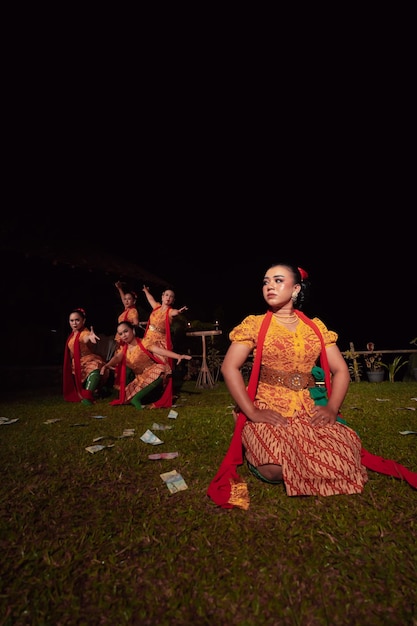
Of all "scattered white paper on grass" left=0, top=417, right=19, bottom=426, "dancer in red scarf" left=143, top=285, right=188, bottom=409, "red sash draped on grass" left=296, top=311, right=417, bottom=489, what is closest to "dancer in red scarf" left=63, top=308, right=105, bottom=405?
"dancer in red scarf" left=143, top=285, right=188, bottom=409

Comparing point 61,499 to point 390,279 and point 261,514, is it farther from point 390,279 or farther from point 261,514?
point 390,279

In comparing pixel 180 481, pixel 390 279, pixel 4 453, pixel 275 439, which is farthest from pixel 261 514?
pixel 390 279

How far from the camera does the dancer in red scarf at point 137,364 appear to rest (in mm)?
6824

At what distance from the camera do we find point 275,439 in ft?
8.36

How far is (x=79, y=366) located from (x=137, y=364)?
1.49 metres

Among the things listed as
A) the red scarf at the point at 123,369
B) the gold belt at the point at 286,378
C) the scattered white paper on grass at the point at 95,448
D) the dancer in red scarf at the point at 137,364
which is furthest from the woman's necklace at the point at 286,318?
the red scarf at the point at 123,369

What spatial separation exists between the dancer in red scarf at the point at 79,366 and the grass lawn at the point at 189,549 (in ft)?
12.7

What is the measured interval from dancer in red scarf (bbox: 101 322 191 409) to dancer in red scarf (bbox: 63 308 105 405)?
28.1 inches

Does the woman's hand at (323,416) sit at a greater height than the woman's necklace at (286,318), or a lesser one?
lesser

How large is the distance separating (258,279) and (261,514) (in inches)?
760

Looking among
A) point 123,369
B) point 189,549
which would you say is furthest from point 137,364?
point 189,549

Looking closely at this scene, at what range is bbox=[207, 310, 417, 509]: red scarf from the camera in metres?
2.52

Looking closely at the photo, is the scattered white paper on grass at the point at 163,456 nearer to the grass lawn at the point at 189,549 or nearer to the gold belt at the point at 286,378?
the grass lawn at the point at 189,549

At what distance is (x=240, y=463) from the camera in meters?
2.79
